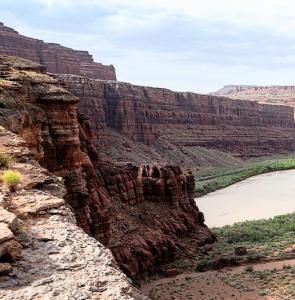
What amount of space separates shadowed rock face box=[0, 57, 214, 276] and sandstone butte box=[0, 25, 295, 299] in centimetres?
5

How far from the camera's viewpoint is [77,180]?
21.0 metres

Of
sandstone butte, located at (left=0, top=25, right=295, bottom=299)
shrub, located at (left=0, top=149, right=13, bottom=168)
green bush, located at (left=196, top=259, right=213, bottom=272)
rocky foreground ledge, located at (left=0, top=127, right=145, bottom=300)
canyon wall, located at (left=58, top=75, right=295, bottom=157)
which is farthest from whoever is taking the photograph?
canyon wall, located at (left=58, top=75, right=295, bottom=157)

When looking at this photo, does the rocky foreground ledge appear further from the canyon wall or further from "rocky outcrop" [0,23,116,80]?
"rocky outcrop" [0,23,116,80]

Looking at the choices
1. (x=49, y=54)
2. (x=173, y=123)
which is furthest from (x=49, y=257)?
(x=49, y=54)

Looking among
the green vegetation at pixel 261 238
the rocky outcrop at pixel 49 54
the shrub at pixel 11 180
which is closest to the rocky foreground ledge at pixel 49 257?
the shrub at pixel 11 180

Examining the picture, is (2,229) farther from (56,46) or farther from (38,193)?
(56,46)

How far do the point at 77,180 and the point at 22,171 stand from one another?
12287 mm

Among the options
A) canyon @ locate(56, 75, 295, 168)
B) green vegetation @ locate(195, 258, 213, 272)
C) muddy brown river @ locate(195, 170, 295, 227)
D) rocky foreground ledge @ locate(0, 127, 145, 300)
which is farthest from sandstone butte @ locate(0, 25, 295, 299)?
muddy brown river @ locate(195, 170, 295, 227)

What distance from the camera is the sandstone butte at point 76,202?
17.8ft

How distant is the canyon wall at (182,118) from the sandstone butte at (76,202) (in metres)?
0.78

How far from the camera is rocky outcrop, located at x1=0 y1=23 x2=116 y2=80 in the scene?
109 m

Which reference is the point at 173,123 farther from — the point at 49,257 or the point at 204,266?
the point at 49,257

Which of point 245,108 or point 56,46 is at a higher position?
point 56,46

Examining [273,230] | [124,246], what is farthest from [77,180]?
[273,230]
